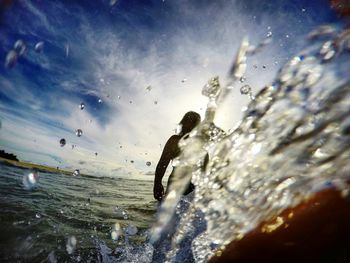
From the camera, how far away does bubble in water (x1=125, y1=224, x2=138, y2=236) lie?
5.37m

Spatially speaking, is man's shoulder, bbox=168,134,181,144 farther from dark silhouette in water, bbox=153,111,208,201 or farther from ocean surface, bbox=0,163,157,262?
ocean surface, bbox=0,163,157,262

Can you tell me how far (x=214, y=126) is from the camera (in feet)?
11.4

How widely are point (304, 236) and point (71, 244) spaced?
378 cm

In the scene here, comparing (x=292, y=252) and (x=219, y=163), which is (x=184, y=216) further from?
(x=292, y=252)

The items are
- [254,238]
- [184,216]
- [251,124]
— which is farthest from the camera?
[184,216]

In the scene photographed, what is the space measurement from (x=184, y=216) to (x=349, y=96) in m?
2.62

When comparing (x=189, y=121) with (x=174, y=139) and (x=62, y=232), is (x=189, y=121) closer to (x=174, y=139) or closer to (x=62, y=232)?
(x=174, y=139)

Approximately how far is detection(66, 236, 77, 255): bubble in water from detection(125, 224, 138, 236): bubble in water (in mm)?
1316

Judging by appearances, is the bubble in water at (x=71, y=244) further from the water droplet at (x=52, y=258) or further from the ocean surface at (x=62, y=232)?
the water droplet at (x=52, y=258)

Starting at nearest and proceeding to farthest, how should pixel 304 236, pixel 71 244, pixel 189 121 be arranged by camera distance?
pixel 304 236
pixel 71 244
pixel 189 121

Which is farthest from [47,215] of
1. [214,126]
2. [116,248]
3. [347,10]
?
[347,10]

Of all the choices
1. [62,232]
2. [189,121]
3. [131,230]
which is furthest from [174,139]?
[131,230]

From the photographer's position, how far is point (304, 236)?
989 millimetres

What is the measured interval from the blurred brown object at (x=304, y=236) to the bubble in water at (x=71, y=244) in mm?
3182
